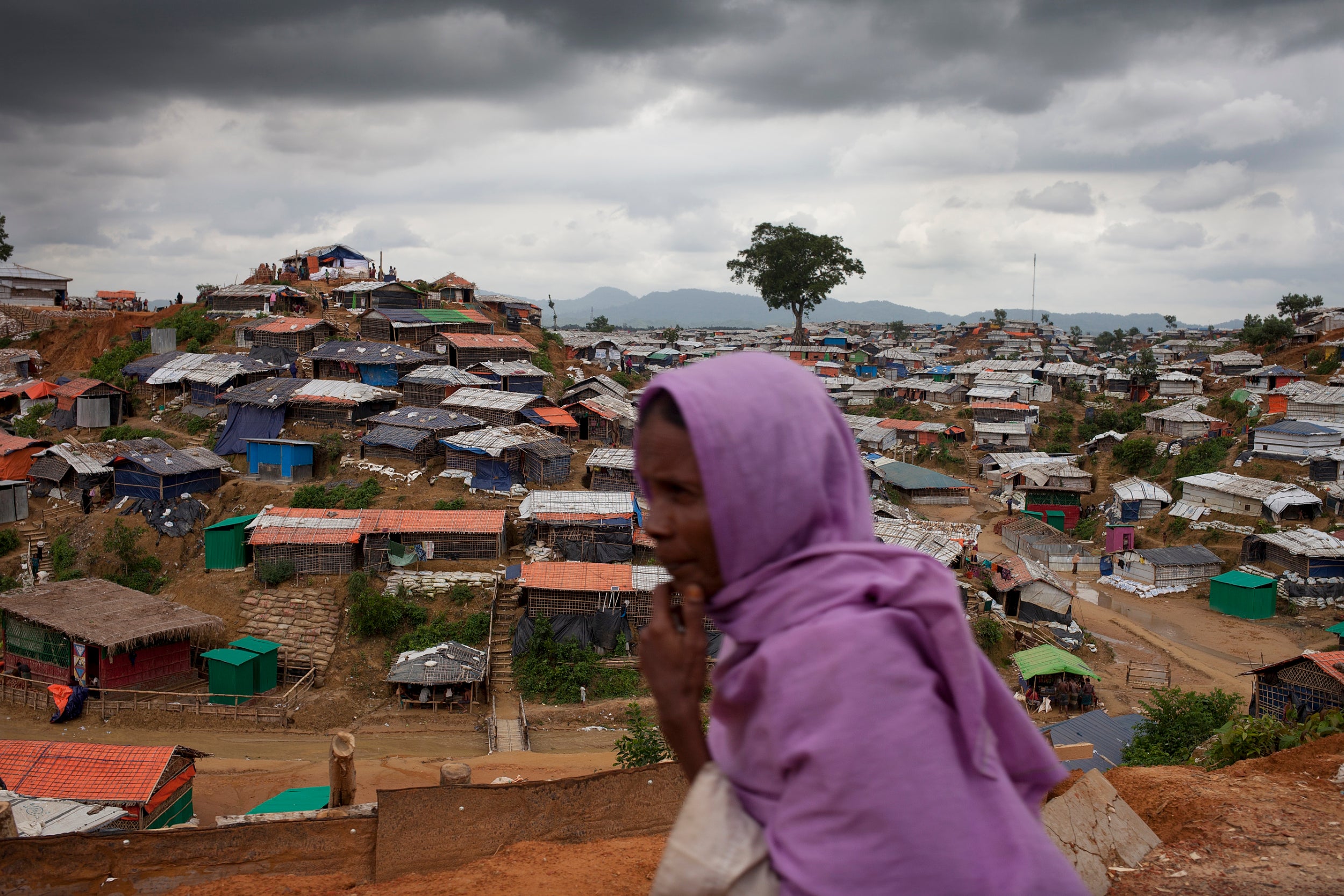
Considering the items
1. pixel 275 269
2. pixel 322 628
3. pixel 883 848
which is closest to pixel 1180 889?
pixel 883 848

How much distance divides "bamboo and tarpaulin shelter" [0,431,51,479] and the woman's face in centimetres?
2928

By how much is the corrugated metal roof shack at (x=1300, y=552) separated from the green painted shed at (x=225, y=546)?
27.6 meters

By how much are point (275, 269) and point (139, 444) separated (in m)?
20.7

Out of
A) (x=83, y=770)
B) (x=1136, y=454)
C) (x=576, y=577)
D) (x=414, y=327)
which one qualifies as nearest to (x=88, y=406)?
(x=414, y=327)

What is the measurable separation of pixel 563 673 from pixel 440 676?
2.42 meters

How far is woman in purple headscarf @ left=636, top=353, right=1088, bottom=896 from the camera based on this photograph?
1.02 m

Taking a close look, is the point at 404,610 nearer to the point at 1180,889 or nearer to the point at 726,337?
the point at 1180,889

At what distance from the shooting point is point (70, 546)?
838 inches

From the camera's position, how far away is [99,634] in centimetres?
1602

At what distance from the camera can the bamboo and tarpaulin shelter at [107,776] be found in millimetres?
10172

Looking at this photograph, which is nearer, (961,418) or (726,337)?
(961,418)

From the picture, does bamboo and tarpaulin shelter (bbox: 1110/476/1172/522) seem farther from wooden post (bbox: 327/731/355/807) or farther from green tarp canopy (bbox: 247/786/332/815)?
wooden post (bbox: 327/731/355/807)

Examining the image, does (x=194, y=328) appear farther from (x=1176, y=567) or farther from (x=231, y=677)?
(x=1176, y=567)

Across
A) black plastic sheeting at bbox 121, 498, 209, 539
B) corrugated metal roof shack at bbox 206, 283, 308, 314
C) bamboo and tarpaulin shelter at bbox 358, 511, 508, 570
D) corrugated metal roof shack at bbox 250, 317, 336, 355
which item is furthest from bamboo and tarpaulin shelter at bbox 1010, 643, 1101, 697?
corrugated metal roof shack at bbox 206, 283, 308, 314
